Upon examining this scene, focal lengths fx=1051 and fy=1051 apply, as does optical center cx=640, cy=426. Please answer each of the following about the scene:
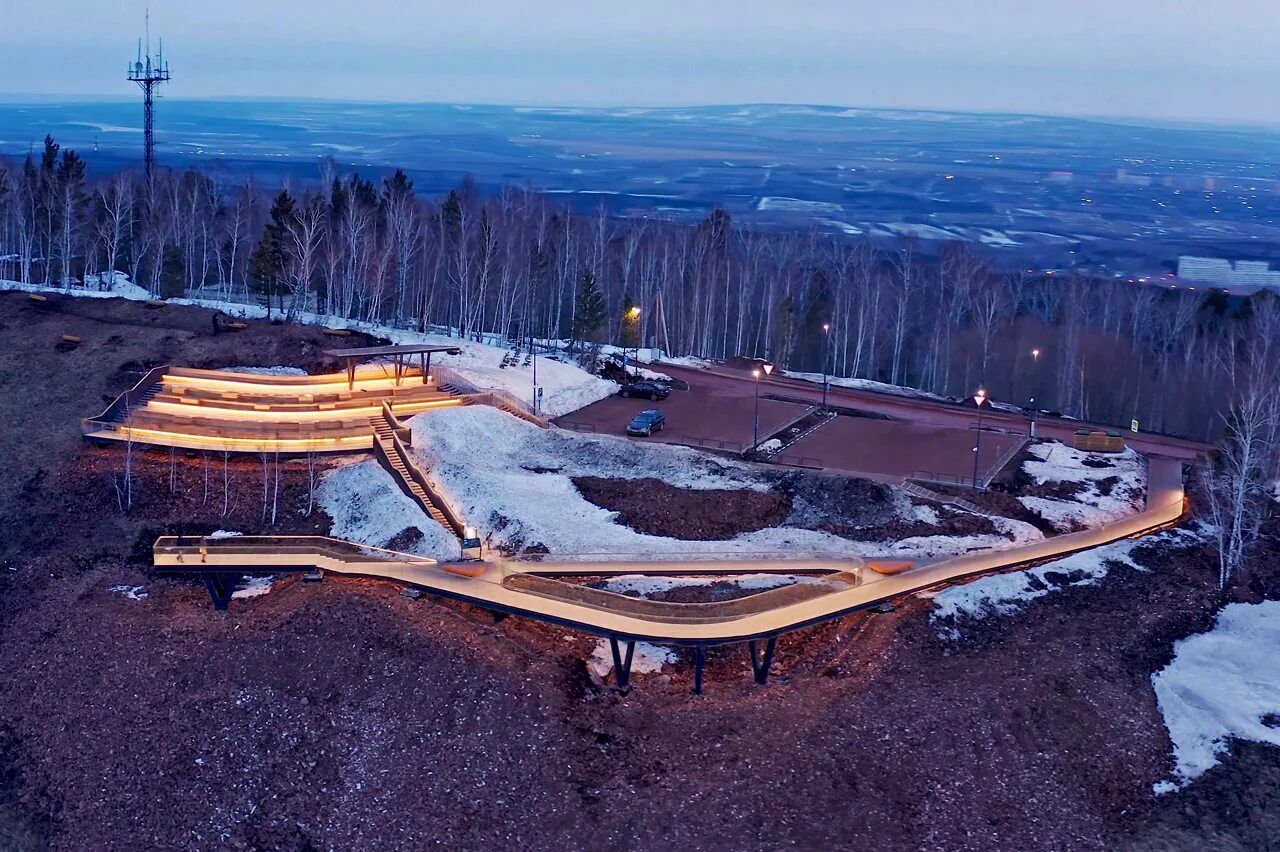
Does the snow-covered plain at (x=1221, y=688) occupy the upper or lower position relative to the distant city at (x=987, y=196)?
lower

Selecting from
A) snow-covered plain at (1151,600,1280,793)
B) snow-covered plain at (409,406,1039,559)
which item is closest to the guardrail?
snow-covered plain at (409,406,1039,559)

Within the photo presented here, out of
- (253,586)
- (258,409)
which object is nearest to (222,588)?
(253,586)

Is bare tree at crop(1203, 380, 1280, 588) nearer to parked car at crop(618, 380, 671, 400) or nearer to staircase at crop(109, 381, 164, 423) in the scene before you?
parked car at crop(618, 380, 671, 400)

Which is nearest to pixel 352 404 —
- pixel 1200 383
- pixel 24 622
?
pixel 24 622

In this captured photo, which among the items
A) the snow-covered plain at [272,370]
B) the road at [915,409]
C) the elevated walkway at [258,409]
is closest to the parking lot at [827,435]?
the road at [915,409]

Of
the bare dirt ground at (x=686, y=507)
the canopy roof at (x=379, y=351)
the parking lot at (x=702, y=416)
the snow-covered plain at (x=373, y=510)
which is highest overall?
the canopy roof at (x=379, y=351)

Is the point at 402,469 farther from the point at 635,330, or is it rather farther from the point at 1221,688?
the point at 1221,688

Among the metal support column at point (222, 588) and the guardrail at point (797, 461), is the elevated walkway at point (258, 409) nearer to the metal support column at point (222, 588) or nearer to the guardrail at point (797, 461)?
the metal support column at point (222, 588)
